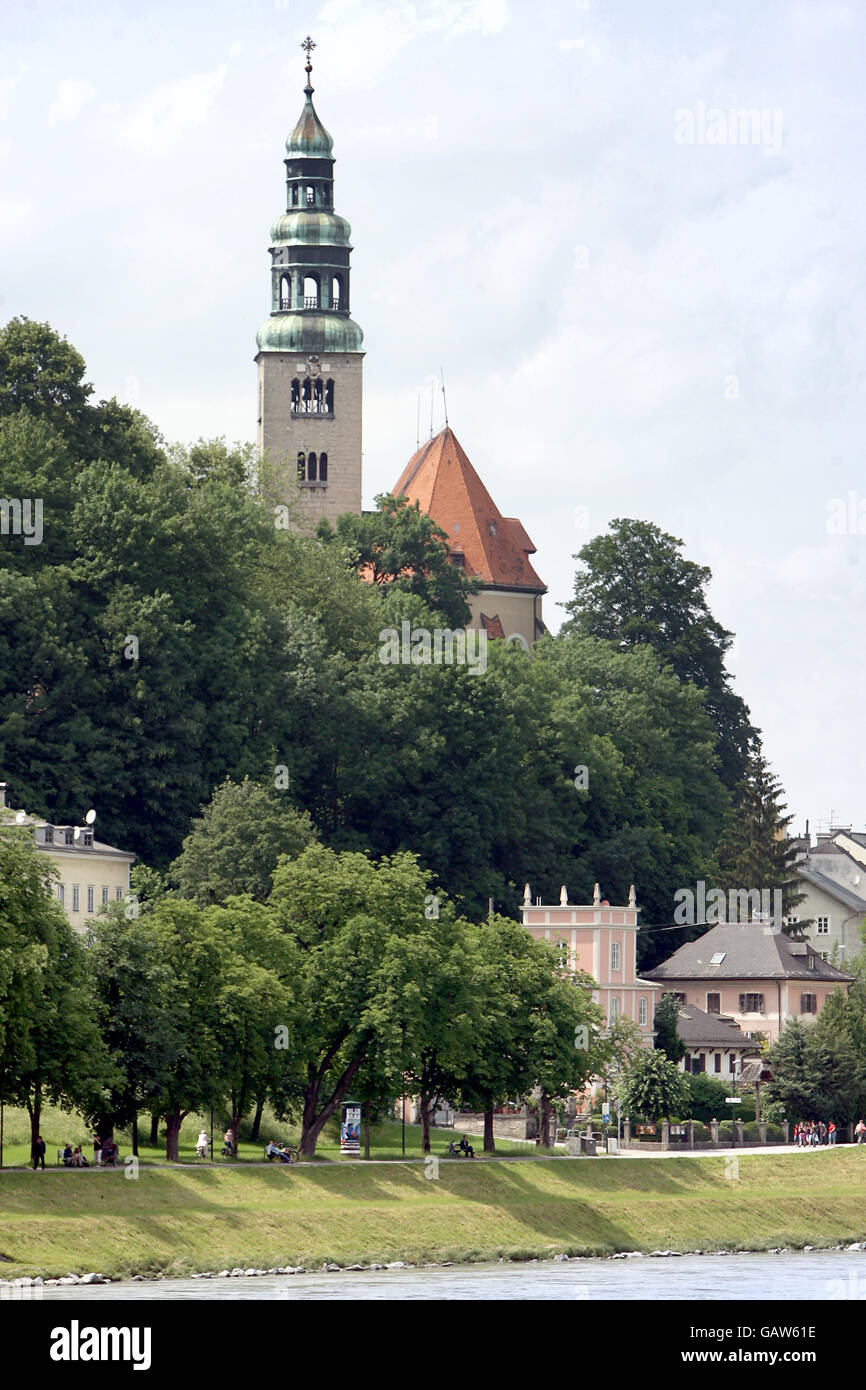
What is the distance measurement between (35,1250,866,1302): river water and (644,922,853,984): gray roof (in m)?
53.2

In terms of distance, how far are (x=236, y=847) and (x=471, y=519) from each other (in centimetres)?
6443

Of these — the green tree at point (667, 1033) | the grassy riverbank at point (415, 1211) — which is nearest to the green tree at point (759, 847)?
the green tree at point (667, 1033)

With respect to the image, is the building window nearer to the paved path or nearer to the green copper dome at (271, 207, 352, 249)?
the paved path

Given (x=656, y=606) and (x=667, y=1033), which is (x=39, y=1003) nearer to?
(x=667, y=1033)

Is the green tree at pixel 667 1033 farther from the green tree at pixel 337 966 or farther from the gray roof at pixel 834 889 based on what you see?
the gray roof at pixel 834 889

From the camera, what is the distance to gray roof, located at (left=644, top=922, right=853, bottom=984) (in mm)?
124188

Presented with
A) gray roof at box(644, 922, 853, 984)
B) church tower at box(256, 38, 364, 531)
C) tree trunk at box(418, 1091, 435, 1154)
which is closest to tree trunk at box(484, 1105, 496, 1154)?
tree trunk at box(418, 1091, 435, 1154)

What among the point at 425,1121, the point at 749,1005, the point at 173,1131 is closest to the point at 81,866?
the point at 425,1121

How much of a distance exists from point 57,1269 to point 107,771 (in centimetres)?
3940

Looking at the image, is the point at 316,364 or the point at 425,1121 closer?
the point at 425,1121

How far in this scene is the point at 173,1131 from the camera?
72.5 m

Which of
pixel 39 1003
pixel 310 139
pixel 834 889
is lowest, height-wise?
pixel 39 1003

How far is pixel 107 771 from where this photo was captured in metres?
96.6
